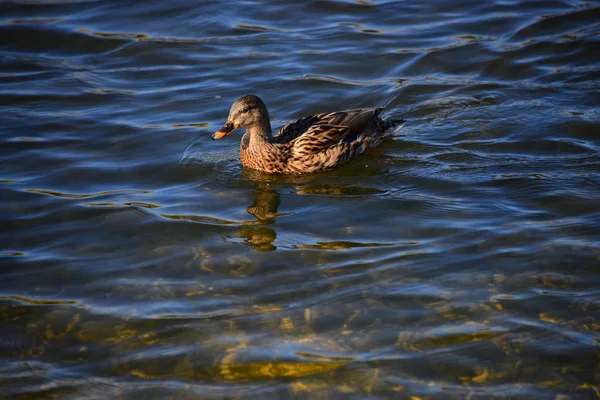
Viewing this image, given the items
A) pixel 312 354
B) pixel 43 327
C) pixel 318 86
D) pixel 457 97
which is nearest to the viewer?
pixel 312 354

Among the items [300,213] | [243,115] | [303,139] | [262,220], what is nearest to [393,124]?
[303,139]

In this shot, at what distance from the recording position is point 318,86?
11406 mm

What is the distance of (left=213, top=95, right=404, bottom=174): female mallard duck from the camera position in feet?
30.3

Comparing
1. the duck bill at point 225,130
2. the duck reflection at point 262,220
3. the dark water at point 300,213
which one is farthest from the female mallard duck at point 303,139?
the duck reflection at point 262,220

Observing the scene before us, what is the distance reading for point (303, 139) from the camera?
9344mm

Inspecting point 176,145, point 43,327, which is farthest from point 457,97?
point 43,327

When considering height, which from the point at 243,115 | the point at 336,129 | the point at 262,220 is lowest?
the point at 262,220

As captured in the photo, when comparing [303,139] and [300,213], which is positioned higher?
[303,139]

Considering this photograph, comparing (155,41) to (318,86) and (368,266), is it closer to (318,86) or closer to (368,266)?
(318,86)

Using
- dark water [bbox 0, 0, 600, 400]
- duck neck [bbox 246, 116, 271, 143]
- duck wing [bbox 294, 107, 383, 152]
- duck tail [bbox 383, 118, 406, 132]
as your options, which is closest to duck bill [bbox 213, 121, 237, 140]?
duck neck [bbox 246, 116, 271, 143]

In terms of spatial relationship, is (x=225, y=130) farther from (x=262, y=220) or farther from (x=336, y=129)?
(x=262, y=220)

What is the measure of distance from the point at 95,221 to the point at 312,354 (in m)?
3.21

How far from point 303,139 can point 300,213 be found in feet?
5.00

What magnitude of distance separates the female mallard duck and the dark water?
0.22 meters
